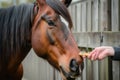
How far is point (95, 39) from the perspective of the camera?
14.1 ft

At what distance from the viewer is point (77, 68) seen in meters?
2.97

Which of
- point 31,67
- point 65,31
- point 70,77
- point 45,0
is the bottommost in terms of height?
point 31,67

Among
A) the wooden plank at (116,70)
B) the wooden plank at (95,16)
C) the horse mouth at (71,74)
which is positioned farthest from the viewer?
the wooden plank at (95,16)

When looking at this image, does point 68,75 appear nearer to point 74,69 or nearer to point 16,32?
point 74,69

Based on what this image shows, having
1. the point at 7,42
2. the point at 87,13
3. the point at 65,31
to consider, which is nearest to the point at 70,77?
the point at 65,31

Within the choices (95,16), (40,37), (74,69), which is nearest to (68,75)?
(74,69)

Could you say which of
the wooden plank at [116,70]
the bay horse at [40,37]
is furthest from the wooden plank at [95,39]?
the bay horse at [40,37]

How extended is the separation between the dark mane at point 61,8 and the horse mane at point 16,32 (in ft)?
0.99

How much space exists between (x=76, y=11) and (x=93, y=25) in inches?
32.9

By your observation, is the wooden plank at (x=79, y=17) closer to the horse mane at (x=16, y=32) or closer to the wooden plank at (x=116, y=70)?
the wooden plank at (x=116, y=70)

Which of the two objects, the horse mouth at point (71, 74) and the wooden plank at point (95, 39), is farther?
the wooden plank at point (95, 39)

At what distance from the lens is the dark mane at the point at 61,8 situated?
10.7 ft

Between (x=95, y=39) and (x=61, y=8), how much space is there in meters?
1.16

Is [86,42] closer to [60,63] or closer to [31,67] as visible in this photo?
[60,63]
